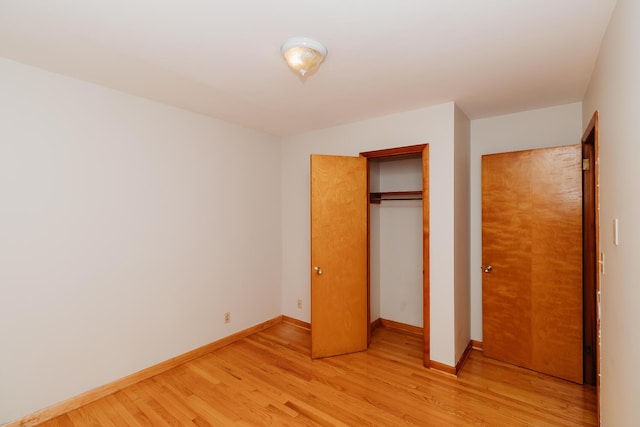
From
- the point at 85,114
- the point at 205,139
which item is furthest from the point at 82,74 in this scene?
the point at 205,139

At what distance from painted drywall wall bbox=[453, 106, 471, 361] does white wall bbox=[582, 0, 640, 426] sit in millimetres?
1045

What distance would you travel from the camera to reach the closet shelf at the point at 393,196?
3.42m

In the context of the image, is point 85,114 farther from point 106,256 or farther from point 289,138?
A: point 289,138

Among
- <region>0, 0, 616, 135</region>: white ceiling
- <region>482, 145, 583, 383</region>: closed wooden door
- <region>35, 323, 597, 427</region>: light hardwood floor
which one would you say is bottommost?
<region>35, 323, 597, 427</region>: light hardwood floor

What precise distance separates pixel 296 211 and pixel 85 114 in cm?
230

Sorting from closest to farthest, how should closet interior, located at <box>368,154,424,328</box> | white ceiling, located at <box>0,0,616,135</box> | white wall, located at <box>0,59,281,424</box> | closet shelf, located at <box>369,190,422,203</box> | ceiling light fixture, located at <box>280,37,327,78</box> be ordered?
white ceiling, located at <box>0,0,616,135</box>
ceiling light fixture, located at <box>280,37,327,78</box>
white wall, located at <box>0,59,281,424</box>
closet shelf, located at <box>369,190,422,203</box>
closet interior, located at <box>368,154,424,328</box>

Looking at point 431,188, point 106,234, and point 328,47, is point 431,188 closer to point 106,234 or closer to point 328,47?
point 328,47

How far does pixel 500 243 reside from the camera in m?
2.93

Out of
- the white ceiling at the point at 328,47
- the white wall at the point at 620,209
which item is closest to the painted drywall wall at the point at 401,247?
the white ceiling at the point at 328,47

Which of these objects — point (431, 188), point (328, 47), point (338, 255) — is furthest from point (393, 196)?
point (328, 47)

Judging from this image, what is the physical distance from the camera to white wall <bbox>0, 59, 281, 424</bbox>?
6.63ft

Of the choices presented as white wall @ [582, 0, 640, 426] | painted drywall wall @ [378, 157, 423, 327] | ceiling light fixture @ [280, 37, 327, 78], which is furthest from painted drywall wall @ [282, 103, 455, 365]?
ceiling light fixture @ [280, 37, 327, 78]

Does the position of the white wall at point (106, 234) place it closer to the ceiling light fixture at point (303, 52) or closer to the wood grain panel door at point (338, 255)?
the wood grain panel door at point (338, 255)

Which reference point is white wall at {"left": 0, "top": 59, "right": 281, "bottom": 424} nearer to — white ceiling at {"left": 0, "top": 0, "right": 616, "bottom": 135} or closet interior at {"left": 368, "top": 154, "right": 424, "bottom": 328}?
white ceiling at {"left": 0, "top": 0, "right": 616, "bottom": 135}
